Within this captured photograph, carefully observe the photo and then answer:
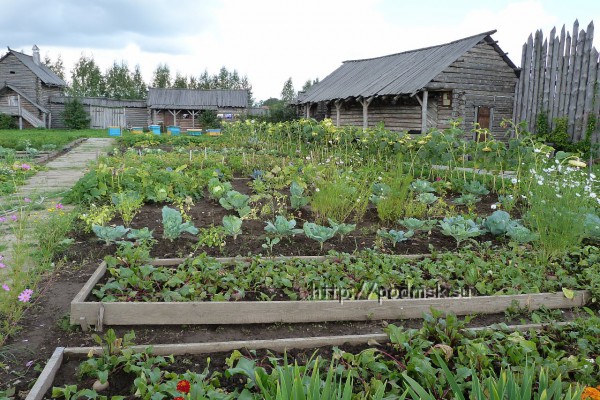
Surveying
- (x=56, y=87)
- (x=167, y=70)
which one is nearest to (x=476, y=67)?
(x=56, y=87)

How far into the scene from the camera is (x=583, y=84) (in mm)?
12562

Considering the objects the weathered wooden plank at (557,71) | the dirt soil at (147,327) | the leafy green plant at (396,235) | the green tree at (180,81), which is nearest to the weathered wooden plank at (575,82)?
the weathered wooden plank at (557,71)

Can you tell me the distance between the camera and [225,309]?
3090mm

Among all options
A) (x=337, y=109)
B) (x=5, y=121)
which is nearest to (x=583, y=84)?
(x=337, y=109)

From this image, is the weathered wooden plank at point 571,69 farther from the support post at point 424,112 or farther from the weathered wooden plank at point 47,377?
the weathered wooden plank at point 47,377

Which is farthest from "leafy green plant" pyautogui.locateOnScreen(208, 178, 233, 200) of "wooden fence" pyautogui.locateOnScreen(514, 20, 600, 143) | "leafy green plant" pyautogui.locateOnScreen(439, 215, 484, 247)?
"wooden fence" pyautogui.locateOnScreen(514, 20, 600, 143)

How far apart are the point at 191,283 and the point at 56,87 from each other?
39.1 meters

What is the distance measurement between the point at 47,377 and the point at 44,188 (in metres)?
6.54

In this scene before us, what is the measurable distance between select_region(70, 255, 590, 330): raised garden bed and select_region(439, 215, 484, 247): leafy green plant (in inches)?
47.8

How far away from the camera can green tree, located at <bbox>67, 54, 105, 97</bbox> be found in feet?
185

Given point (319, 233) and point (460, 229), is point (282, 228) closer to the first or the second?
point (319, 233)

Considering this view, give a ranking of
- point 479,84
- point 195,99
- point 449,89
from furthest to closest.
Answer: point 195,99, point 479,84, point 449,89

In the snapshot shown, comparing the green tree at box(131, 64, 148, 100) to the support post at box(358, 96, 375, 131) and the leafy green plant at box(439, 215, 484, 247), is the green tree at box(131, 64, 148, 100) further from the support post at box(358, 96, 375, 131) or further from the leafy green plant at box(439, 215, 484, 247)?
the leafy green plant at box(439, 215, 484, 247)

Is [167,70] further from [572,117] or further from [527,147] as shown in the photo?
[527,147]
